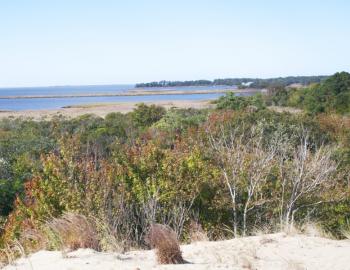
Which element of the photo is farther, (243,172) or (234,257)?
(243,172)

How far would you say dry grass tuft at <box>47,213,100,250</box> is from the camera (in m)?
9.80

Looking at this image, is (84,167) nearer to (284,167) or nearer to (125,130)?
(284,167)

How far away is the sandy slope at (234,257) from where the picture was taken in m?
8.97

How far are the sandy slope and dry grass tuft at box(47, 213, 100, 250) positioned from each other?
0.86 ft

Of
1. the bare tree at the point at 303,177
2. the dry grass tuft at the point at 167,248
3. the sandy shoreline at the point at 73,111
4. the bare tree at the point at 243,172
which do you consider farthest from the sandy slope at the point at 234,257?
the sandy shoreline at the point at 73,111

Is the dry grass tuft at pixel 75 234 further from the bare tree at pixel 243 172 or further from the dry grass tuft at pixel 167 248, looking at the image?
the bare tree at pixel 243 172

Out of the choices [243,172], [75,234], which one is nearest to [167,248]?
[75,234]

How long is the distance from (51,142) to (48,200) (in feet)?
72.2

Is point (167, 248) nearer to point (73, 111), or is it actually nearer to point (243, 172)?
point (243, 172)

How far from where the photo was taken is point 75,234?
9.91 meters

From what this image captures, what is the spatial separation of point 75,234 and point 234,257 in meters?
3.04

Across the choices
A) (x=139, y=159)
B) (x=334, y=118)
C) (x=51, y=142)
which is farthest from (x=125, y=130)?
(x=139, y=159)

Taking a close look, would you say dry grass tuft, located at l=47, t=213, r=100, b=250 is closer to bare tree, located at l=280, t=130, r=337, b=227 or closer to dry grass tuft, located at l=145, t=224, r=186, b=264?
dry grass tuft, located at l=145, t=224, r=186, b=264

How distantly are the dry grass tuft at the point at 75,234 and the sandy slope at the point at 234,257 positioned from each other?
0.86ft
